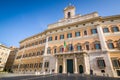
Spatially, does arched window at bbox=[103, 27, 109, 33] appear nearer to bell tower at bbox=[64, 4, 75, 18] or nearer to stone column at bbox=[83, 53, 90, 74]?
stone column at bbox=[83, 53, 90, 74]

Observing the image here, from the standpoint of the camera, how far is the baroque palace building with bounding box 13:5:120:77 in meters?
17.2

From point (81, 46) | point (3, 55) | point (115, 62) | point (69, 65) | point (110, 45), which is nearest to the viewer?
point (115, 62)

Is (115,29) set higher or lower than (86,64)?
higher

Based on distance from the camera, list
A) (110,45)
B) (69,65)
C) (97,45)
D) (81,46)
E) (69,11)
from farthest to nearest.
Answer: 1. (69,11)
2. (81,46)
3. (69,65)
4. (97,45)
5. (110,45)

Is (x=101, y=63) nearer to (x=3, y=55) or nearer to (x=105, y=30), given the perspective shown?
(x=105, y=30)

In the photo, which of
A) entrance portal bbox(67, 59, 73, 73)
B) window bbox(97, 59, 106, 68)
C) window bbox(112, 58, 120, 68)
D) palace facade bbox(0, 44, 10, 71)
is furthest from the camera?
palace facade bbox(0, 44, 10, 71)

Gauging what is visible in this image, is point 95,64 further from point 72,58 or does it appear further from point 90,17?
point 90,17

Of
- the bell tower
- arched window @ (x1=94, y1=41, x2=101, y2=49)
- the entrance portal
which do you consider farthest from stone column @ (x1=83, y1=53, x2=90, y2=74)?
the bell tower

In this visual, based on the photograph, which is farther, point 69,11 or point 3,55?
point 3,55

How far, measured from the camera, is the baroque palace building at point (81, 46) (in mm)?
17188

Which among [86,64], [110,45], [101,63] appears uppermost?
[110,45]

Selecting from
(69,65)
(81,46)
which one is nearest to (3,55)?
(69,65)

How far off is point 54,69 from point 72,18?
15.0 meters

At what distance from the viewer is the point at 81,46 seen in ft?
67.5
